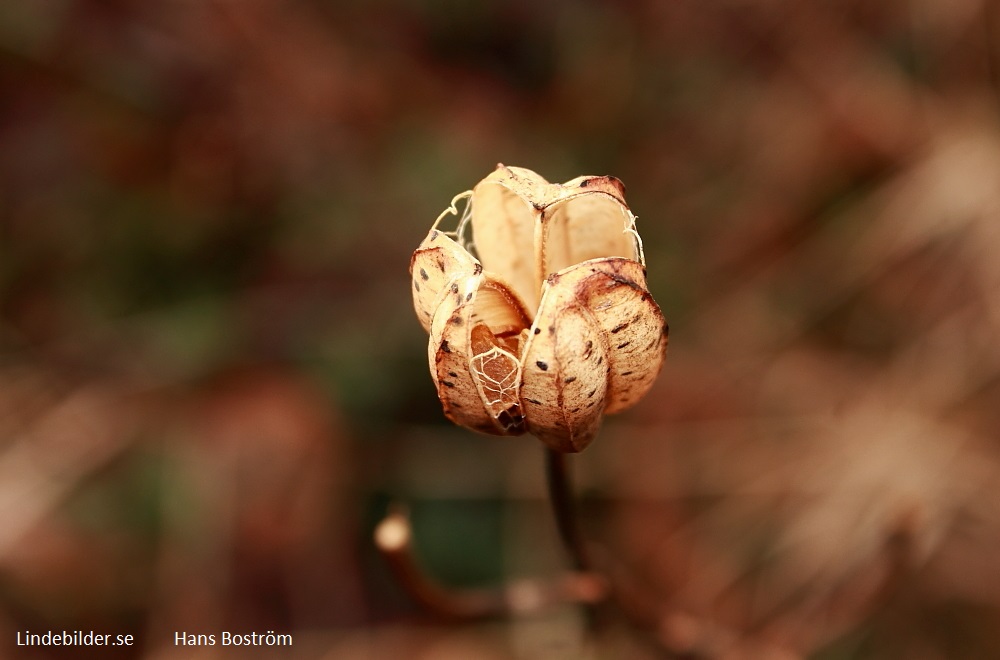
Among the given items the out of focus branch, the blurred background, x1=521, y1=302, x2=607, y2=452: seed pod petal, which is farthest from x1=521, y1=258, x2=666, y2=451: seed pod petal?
the blurred background

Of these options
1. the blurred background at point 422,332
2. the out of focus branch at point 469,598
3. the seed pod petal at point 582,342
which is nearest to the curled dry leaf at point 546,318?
the seed pod petal at point 582,342

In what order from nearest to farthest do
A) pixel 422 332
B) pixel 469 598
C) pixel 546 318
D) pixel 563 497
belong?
pixel 546 318 → pixel 563 497 → pixel 469 598 → pixel 422 332

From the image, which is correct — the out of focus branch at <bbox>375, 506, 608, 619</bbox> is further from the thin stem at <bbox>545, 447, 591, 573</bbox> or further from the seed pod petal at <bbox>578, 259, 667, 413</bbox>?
the seed pod petal at <bbox>578, 259, 667, 413</bbox>

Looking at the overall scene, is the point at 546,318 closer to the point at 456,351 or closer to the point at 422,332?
the point at 456,351

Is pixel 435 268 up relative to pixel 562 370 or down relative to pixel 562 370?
up

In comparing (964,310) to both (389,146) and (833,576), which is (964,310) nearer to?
(833,576)

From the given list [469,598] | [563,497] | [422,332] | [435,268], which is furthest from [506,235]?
[422,332]

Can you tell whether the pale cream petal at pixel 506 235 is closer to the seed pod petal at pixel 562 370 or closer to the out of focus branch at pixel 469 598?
the seed pod petal at pixel 562 370
